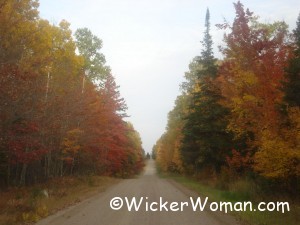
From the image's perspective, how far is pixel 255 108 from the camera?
2025cm

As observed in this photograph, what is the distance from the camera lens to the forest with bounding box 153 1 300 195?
16781 millimetres

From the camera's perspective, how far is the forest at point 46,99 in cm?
1827

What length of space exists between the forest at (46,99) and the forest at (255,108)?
9968 mm

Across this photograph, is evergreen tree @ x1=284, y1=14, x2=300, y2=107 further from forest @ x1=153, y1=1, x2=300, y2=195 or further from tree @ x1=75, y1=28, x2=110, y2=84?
tree @ x1=75, y1=28, x2=110, y2=84

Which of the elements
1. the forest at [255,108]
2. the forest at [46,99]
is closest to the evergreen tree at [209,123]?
the forest at [255,108]

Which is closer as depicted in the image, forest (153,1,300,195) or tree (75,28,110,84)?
forest (153,1,300,195)

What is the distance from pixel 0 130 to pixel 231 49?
14.6 meters

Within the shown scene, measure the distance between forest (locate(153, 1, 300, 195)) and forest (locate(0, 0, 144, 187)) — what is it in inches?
392

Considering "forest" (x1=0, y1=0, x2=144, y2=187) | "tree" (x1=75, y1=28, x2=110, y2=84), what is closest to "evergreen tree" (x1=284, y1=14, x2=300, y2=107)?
"forest" (x1=0, y1=0, x2=144, y2=187)

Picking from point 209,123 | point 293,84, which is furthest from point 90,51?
point 293,84

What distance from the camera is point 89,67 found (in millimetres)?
41688

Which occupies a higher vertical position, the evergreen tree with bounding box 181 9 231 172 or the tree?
the tree

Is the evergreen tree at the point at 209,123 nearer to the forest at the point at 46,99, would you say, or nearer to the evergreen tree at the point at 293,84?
the forest at the point at 46,99

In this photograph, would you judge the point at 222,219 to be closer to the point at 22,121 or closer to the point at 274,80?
the point at 274,80
